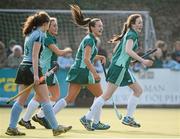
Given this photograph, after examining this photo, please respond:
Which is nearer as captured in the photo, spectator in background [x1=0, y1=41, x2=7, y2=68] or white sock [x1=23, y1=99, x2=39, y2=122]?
white sock [x1=23, y1=99, x2=39, y2=122]

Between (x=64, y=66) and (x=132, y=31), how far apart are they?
7.13 metres

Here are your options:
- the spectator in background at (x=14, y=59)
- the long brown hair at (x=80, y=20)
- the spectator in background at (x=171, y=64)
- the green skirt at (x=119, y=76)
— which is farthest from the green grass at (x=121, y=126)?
the spectator in background at (x=171, y=64)

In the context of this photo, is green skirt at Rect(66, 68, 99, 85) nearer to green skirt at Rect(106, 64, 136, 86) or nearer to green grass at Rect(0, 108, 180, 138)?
green skirt at Rect(106, 64, 136, 86)

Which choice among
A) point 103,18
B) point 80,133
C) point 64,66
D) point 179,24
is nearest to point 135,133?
point 80,133

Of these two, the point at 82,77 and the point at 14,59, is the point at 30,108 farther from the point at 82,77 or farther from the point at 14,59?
the point at 14,59

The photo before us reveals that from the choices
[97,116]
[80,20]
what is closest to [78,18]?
[80,20]

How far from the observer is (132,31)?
1258 cm

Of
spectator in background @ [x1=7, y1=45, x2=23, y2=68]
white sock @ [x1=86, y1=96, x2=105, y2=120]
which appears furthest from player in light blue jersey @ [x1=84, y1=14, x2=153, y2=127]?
spectator in background @ [x1=7, y1=45, x2=23, y2=68]

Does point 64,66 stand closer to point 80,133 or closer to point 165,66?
point 165,66

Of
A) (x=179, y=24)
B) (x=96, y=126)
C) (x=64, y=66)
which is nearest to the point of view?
(x=96, y=126)

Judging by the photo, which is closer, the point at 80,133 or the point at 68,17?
the point at 80,133

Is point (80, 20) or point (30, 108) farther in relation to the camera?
point (80, 20)

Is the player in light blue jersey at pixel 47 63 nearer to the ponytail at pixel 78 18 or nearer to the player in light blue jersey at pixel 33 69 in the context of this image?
the ponytail at pixel 78 18

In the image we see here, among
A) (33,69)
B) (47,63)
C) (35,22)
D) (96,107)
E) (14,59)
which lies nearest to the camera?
(33,69)
